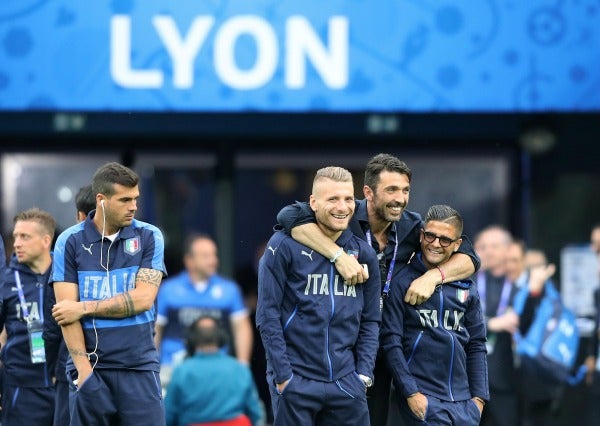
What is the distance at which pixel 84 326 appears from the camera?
22.4ft

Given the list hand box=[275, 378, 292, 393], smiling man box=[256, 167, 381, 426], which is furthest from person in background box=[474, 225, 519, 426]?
hand box=[275, 378, 292, 393]

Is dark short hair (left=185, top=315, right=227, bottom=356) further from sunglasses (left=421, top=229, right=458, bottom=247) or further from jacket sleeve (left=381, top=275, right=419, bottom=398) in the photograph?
sunglasses (left=421, top=229, right=458, bottom=247)

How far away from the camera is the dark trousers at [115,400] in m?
6.75

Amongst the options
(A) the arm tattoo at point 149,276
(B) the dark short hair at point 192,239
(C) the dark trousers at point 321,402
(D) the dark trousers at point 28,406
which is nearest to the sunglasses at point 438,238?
(C) the dark trousers at point 321,402

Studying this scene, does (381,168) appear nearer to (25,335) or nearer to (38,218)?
(38,218)

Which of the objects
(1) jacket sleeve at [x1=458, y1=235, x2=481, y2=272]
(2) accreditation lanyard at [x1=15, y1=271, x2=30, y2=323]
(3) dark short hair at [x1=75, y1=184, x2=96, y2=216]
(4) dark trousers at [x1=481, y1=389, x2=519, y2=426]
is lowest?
(4) dark trousers at [x1=481, y1=389, x2=519, y2=426]

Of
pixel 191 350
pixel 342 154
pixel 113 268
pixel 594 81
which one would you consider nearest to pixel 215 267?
pixel 342 154

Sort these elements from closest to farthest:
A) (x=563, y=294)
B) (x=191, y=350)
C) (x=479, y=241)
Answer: (x=191, y=350), (x=479, y=241), (x=563, y=294)

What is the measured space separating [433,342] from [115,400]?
1748 millimetres

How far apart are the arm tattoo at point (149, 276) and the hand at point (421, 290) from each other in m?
1.36

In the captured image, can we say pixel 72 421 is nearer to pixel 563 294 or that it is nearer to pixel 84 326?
pixel 84 326

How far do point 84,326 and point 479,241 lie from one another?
5.68 metres

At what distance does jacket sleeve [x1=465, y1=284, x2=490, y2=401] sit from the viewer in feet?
23.7

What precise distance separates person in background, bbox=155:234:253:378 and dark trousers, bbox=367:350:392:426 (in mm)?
4371
